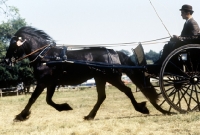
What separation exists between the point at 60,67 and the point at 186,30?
3.50 m

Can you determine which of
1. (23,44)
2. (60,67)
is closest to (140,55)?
(60,67)

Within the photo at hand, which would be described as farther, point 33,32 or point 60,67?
point 33,32

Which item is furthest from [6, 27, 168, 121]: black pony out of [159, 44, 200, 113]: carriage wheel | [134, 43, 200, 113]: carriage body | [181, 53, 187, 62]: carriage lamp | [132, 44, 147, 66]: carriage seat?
[181, 53, 187, 62]: carriage lamp

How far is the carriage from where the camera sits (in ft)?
24.8

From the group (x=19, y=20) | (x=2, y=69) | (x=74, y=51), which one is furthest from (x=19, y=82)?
(x=74, y=51)

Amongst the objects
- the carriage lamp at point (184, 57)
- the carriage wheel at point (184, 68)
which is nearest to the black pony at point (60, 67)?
the carriage wheel at point (184, 68)

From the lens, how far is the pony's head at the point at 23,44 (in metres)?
7.91

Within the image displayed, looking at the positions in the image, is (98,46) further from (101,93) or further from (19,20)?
Answer: (19,20)

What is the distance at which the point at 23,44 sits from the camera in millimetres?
7957

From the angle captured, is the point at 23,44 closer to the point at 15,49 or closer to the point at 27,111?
the point at 15,49

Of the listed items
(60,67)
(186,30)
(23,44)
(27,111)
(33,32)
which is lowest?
(27,111)

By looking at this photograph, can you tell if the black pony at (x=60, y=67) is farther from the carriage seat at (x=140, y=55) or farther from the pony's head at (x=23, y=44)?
the carriage seat at (x=140, y=55)

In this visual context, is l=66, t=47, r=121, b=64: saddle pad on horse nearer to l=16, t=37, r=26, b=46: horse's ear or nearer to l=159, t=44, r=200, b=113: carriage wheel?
l=16, t=37, r=26, b=46: horse's ear

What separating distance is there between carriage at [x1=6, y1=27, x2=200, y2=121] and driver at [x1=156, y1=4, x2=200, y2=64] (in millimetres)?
249
